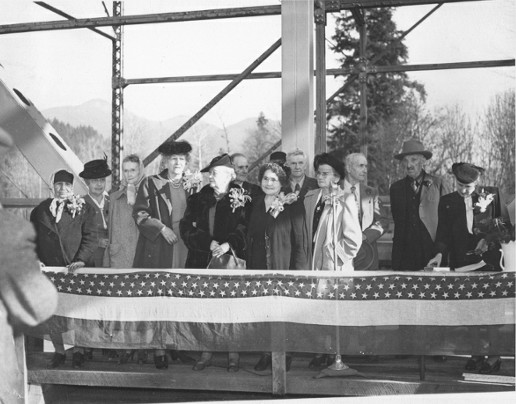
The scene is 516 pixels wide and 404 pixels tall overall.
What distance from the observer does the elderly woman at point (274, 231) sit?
4.77 metres

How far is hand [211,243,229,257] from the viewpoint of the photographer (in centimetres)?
488

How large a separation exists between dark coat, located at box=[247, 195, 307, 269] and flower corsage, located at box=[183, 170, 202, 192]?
0.60 m

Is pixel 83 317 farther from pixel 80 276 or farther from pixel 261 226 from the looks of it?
pixel 261 226

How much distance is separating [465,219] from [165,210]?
79.7 inches

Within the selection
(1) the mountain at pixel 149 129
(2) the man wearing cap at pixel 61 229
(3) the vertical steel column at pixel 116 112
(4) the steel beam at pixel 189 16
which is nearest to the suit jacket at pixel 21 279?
(2) the man wearing cap at pixel 61 229

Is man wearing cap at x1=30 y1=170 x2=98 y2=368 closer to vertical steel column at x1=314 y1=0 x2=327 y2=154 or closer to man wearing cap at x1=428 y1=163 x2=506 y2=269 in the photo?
man wearing cap at x1=428 y1=163 x2=506 y2=269

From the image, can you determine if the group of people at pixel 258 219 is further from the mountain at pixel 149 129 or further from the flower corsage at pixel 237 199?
the mountain at pixel 149 129

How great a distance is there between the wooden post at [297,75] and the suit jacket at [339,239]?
1195 mm

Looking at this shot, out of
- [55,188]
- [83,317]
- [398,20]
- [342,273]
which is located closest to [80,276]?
[83,317]

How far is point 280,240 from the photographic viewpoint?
479cm

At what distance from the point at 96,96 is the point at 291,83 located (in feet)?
79.8

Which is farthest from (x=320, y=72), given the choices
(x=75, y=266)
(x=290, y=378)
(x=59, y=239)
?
(x=290, y=378)

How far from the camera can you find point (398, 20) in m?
28.9

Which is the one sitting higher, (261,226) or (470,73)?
(470,73)
